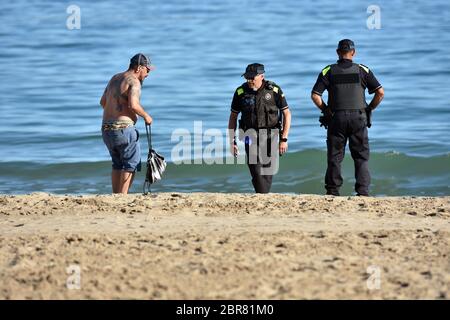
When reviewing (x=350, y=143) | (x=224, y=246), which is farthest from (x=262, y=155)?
(x=224, y=246)

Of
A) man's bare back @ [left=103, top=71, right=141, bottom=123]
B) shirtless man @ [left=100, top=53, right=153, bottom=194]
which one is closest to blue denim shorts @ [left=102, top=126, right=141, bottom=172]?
shirtless man @ [left=100, top=53, right=153, bottom=194]

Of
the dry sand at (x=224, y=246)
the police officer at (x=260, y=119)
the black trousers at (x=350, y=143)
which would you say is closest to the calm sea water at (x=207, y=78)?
the black trousers at (x=350, y=143)

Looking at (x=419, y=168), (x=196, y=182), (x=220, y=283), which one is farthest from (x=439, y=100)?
(x=220, y=283)

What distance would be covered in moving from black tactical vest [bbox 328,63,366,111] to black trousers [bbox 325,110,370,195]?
3.2 inches

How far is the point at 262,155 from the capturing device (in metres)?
11.2

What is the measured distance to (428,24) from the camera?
34812 millimetres

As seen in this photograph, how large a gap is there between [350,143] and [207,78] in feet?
51.0

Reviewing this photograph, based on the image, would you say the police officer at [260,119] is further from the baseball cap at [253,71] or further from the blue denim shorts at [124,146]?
the blue denim shorts at [124,146]

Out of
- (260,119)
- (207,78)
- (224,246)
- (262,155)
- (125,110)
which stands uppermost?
(207,78)

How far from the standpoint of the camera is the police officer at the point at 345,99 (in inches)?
430

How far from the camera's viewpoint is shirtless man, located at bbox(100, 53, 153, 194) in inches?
420

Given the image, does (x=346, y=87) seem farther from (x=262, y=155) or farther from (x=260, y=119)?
(x=262, y=155)
